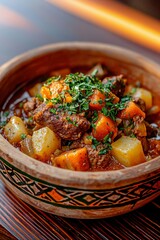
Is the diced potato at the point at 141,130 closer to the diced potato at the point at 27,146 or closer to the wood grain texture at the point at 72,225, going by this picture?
the wood grain texture at the point at 72,225

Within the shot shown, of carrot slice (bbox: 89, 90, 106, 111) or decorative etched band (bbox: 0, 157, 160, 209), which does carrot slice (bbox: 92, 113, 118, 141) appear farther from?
decorative etched band (bbox: 0, 157, 160, 209)

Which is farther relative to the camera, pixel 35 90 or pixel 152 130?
pixel 35 90


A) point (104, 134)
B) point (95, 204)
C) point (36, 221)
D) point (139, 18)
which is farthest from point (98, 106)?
point (139, 18)

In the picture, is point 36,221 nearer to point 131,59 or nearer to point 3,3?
point 131,59

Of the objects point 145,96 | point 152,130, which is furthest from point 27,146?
point 145,96

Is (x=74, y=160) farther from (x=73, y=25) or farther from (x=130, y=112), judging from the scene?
(x=73, y=25)

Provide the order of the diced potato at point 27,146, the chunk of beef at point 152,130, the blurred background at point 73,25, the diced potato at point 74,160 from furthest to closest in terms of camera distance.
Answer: the blurred background at point 73,25
the chunk of beef at point 152,130
the diced potato at point 27,146
the diced potato at point 74,160

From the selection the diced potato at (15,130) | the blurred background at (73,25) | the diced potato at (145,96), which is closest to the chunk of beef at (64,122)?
the diced potato at (15,130)
